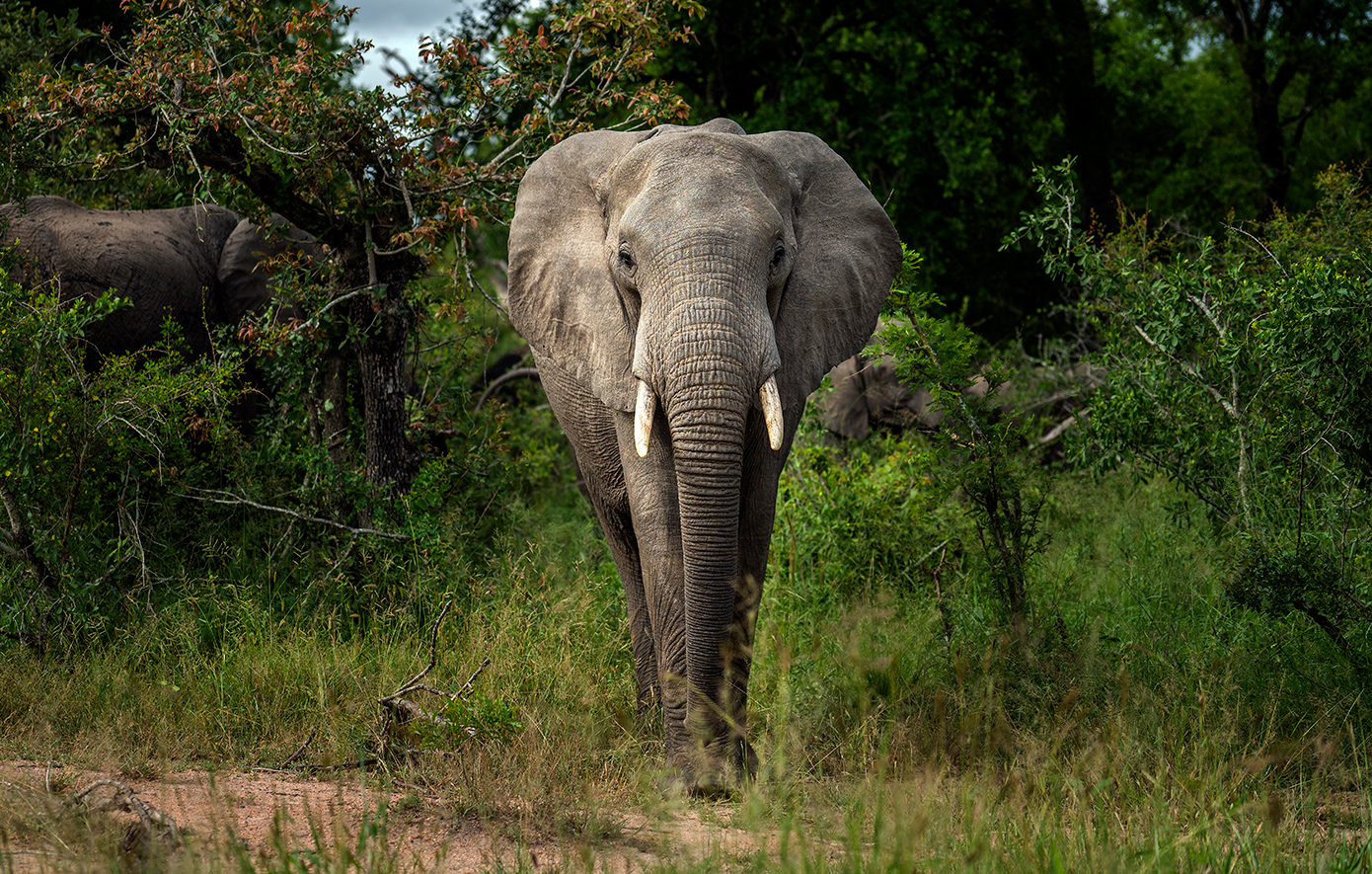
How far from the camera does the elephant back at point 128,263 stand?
762cm

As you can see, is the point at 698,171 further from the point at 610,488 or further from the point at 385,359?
the point at 385,359

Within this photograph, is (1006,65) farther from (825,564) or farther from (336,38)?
(825,564)

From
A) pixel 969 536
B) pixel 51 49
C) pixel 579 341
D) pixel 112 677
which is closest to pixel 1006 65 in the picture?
pixel 969 536

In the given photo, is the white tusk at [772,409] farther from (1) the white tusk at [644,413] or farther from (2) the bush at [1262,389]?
(2) the bush at [1262,389]

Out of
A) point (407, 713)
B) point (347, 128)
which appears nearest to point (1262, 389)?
point (407, 713)

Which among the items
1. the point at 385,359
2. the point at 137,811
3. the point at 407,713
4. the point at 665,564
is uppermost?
the point at 385,359

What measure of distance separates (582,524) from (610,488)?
3.90m

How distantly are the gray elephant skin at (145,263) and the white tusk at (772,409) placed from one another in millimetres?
4419

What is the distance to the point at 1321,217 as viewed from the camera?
267 inches

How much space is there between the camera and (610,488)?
4961mm

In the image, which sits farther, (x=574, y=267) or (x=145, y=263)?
(x=145, y=263)

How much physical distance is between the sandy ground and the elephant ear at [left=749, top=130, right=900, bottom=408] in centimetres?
171

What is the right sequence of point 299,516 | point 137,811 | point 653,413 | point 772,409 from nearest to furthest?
point 137,811
point 772,409
point 653,413
point 299,516

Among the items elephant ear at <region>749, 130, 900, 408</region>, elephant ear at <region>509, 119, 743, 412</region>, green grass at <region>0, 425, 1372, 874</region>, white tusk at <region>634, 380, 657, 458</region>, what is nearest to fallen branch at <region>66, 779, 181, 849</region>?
green grass at <region>0, 425, 1372, 874</region>
